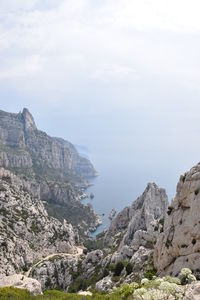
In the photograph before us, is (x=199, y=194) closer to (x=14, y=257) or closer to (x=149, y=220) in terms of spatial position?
(x=149, y=220)

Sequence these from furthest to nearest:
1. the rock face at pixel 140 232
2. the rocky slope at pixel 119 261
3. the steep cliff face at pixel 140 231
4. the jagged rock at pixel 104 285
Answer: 1. the steep cliff face at pixel 140 231
2. the rock face at pixel 140 232
3. the rocky slope at pixel 119 261
4. the jagged rock at pixel 104 285

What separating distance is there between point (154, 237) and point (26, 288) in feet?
106

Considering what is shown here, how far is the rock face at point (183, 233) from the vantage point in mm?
35781

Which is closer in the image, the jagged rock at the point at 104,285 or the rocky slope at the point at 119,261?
the jagged rock at the point at 104,285

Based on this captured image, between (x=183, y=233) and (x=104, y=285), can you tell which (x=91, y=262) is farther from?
(x=183, y=233)

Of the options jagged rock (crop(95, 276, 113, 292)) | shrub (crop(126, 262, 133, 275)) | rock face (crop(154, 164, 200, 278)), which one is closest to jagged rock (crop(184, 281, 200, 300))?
rock face (crop(154, 164, 200, 278))

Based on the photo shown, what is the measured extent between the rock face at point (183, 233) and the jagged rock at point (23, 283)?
13.8m

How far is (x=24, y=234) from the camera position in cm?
8950

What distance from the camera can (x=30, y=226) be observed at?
9425cm

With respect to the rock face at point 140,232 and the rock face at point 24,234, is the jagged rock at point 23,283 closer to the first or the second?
the rock face at point 140,232

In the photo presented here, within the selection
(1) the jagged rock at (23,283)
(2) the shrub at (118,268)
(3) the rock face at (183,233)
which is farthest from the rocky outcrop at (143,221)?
(1) the jagged rock at (23,283)

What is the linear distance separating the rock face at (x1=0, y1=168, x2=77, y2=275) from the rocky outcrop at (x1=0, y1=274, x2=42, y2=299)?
3670 centimetres

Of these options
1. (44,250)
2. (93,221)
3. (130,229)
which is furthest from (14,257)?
(93,221)

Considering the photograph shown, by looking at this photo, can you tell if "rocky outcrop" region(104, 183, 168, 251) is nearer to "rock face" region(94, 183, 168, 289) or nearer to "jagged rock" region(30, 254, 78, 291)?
"rock face" region(94, 183, 168, 289)
